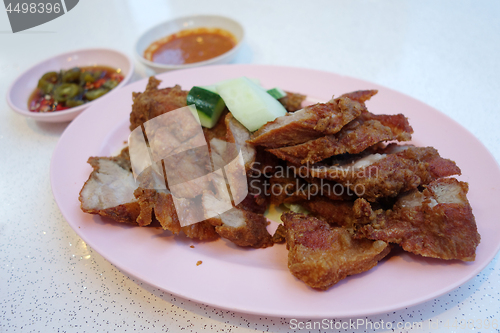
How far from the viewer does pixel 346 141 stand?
2.06m

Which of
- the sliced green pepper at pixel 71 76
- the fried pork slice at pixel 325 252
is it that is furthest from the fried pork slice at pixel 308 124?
the sliced green pepper at pixel 71 76

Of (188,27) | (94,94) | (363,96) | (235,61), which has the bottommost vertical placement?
(94,94)

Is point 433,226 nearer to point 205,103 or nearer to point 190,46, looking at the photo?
point 205,103

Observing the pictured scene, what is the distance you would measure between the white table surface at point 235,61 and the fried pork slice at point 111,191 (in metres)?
0.44

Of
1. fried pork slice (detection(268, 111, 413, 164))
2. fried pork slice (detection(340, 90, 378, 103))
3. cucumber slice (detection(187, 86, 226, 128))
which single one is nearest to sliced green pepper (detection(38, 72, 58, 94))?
cucumber slice (detection(187, 86, 226, 128))

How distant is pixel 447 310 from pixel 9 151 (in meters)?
4.34

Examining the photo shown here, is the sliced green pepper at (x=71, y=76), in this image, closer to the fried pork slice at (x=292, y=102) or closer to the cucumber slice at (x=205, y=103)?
the cucumber slice at (x=205, y=103)

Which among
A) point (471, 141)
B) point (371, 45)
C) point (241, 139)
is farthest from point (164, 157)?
point (371, 45)

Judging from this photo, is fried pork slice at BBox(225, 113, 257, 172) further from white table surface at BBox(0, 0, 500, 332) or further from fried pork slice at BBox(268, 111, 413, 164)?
white table surface at BBox(0, 0, 500, 332)

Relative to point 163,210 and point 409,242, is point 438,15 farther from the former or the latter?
point 163,210

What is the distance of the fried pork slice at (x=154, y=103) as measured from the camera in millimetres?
2504

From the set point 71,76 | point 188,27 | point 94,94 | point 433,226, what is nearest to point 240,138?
point 433,226

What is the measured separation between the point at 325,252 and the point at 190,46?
Answer: 3632 mm

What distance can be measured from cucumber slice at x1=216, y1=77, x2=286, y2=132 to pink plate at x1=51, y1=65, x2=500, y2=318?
920mm
